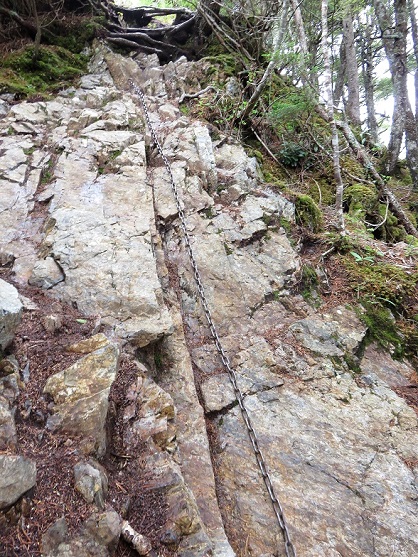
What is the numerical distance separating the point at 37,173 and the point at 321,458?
21.9 feet

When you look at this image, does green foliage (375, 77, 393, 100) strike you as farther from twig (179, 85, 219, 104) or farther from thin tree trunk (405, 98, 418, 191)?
twig (179, 85, 219, 104)

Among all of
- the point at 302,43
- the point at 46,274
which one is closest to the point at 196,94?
the point at 302,43

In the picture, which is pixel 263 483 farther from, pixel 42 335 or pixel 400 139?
pixel 400 139

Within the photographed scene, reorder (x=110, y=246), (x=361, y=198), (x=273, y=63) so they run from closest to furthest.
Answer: (x=110, y=246) < (x=273, y=63) < (x=361, y=198)

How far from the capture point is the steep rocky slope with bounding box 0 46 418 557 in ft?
7.52

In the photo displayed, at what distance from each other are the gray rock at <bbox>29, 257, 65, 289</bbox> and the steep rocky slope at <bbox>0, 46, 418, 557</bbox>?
0.02 m

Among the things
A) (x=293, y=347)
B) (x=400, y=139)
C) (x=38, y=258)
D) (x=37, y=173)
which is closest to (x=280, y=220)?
(x=293, y=347)

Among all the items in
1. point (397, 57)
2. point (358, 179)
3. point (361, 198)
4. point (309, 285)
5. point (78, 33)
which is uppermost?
point (397, 57)

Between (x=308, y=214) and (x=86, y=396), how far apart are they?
543cm

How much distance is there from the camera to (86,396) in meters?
2.64

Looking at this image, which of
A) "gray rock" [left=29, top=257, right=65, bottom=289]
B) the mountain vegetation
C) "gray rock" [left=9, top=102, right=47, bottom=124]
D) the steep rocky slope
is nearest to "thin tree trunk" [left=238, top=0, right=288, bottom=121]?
the mountain vegetation

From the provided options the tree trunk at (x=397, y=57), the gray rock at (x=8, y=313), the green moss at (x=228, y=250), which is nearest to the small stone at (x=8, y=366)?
the gray rock at (x=8, y=313)

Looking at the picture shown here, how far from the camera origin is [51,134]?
7.28 m

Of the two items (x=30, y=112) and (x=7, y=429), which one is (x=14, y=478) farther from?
(x=30, y=112)
